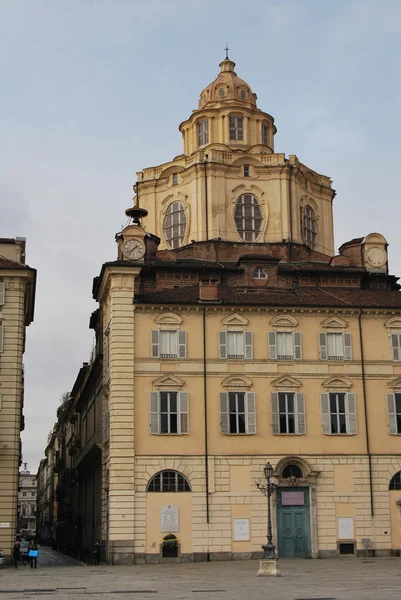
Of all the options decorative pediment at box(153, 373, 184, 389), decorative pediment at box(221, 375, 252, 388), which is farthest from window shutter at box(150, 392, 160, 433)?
decorative pediment at box(221, 375, 252, 388)

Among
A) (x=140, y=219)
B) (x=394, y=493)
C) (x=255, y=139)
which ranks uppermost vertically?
(x=255, y=139)

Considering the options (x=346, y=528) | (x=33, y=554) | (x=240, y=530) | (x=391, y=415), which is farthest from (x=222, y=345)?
(x=33, y=554)

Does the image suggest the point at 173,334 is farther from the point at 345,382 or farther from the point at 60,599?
the point at 60,599

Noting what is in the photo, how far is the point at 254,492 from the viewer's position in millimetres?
48406

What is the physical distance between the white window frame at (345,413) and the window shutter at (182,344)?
820 cm

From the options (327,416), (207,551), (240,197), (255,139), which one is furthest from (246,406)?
(255,139)

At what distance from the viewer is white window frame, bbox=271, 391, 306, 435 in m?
49.4

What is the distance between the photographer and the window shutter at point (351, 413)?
49938mm

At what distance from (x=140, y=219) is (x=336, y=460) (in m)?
26.9

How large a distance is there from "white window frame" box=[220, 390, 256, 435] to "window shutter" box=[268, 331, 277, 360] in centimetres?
253

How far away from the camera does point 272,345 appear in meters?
50.6

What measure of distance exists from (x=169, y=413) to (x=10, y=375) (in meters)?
8.90

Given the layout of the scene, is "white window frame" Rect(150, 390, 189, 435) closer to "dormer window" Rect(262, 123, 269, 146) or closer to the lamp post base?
the lamp post base

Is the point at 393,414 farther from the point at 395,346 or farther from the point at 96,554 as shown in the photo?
the point at 96,554
